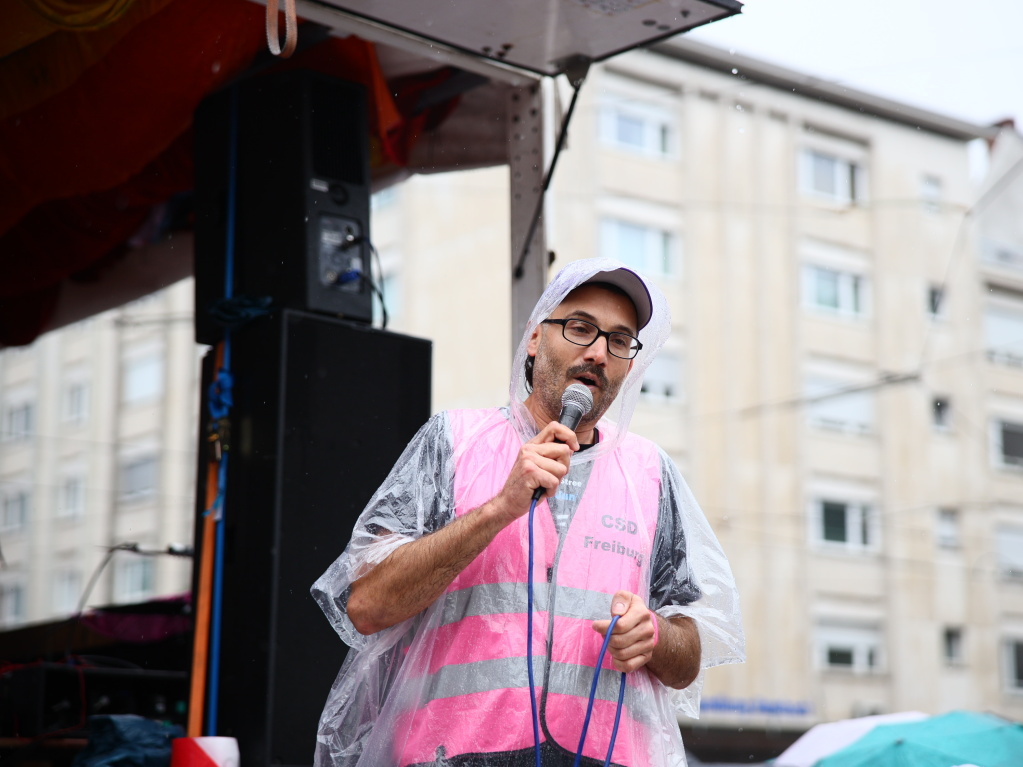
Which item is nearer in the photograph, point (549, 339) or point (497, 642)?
point (497, 642)

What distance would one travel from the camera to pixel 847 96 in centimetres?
2464

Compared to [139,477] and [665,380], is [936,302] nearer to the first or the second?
[665,380]

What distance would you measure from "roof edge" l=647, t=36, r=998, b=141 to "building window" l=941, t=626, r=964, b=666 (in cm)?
1158

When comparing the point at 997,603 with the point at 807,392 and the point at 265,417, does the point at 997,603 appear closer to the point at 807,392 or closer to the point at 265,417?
the point at 807,392

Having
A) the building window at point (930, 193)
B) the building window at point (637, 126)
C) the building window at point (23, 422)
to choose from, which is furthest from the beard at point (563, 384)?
the building window at point (930, 193)

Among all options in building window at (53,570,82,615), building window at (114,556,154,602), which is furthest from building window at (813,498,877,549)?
building window at (53,570,82,615)

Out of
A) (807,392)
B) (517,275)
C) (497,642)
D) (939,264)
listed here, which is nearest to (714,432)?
(807,392)

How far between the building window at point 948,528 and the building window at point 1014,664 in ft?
9.83

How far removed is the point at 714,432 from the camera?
2797 cm

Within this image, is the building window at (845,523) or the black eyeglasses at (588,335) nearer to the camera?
the black eyeglasses at (588,335)

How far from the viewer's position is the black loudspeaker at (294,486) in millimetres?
3314

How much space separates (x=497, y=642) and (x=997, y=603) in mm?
31781

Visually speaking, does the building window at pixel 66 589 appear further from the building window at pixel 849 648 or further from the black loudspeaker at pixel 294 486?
the black loudspeaker at pixel 294 486

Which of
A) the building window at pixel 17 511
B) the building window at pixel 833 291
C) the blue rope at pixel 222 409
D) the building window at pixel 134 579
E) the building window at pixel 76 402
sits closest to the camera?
the blue rope at pixel 222 409
